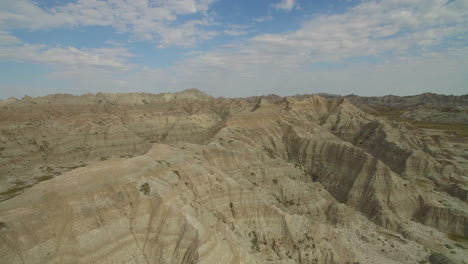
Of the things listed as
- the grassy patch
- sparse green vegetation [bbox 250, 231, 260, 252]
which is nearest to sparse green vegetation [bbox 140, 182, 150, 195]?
sparse green vegetation [bbox 250, 231, 260, 252]

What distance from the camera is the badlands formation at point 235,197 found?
73.0 feet

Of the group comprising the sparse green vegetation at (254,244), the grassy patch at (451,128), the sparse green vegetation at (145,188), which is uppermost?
the sparse green vegetation at (145,188)

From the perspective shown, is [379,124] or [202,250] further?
[379,124]

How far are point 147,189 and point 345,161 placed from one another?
41.6 m

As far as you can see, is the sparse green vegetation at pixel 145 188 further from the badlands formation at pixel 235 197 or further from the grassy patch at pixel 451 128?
the grassy patch at pixel 451 128

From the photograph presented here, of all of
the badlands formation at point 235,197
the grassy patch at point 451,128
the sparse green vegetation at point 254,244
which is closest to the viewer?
the badlands formation at point 235,197

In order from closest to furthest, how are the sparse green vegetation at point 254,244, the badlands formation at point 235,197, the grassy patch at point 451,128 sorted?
the badlands formation at point 235,197 < the sparse green vegetation at point 254,244 < the grassy patch at point 451,128

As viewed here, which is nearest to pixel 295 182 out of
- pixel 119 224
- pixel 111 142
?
pixel 119 224

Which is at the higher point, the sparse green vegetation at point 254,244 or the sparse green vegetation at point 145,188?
the sparse green vegetation at point 145,188

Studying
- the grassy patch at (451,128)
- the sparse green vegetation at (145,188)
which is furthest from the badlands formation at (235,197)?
the grassy patch at (451,128)

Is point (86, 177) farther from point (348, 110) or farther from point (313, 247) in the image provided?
point (348, 110)

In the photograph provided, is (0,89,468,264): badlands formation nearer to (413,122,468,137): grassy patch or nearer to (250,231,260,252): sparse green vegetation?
(250,231,260,252): sparse green vegetation

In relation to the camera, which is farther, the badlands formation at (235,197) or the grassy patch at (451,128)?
the grassy patch at (451,128)

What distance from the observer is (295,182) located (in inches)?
1868
